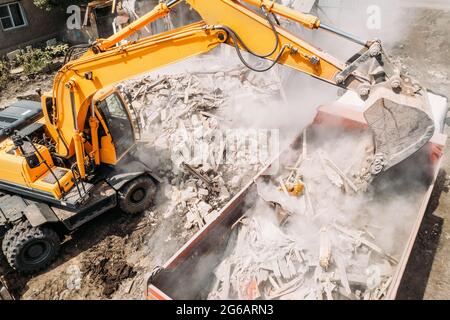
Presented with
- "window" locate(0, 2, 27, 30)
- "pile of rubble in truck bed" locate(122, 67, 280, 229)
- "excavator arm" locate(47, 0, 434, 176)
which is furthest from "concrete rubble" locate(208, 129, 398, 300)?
"window" locate(0, 2, 27, 30)

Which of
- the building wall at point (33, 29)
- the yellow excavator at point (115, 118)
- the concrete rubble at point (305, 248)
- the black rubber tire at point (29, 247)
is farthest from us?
the building wall at point (33, 29)

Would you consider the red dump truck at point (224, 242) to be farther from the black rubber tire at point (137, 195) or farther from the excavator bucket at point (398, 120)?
the black rubber tire at point (137, 195)

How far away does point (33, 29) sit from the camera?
54.8ft

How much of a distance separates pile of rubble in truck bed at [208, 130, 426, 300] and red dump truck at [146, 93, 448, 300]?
13 centimetres

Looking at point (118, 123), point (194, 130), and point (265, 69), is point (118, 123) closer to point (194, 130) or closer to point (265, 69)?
point (194, 130)

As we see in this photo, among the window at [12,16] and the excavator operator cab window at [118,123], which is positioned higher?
the window at [12,16]

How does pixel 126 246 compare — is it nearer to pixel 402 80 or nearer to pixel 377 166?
pixel 377 166

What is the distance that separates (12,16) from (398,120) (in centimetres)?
1746

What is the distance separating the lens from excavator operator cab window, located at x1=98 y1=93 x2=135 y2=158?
7422 millimetres

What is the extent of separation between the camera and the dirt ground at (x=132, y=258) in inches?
256

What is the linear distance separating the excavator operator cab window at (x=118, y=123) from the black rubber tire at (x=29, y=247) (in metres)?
2.14

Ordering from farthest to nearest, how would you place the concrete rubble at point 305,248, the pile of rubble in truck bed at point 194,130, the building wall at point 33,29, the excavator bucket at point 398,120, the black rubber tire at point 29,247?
the building wall at point 33,29 → the pile of rubble in truck bed at point 194,130 → the black rubber tire at point 29,247 → the concrete rubble at point 305,248 → the excavator bucket at point 398,120

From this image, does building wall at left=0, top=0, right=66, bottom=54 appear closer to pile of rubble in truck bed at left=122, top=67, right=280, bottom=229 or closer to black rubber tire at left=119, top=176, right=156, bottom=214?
pile of rubble in truck bed at left=122, top=67, right=280, bottom=229

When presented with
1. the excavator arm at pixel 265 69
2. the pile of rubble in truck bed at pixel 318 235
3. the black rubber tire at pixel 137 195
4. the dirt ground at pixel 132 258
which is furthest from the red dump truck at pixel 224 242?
the black rubber tire at pixel 137 195
